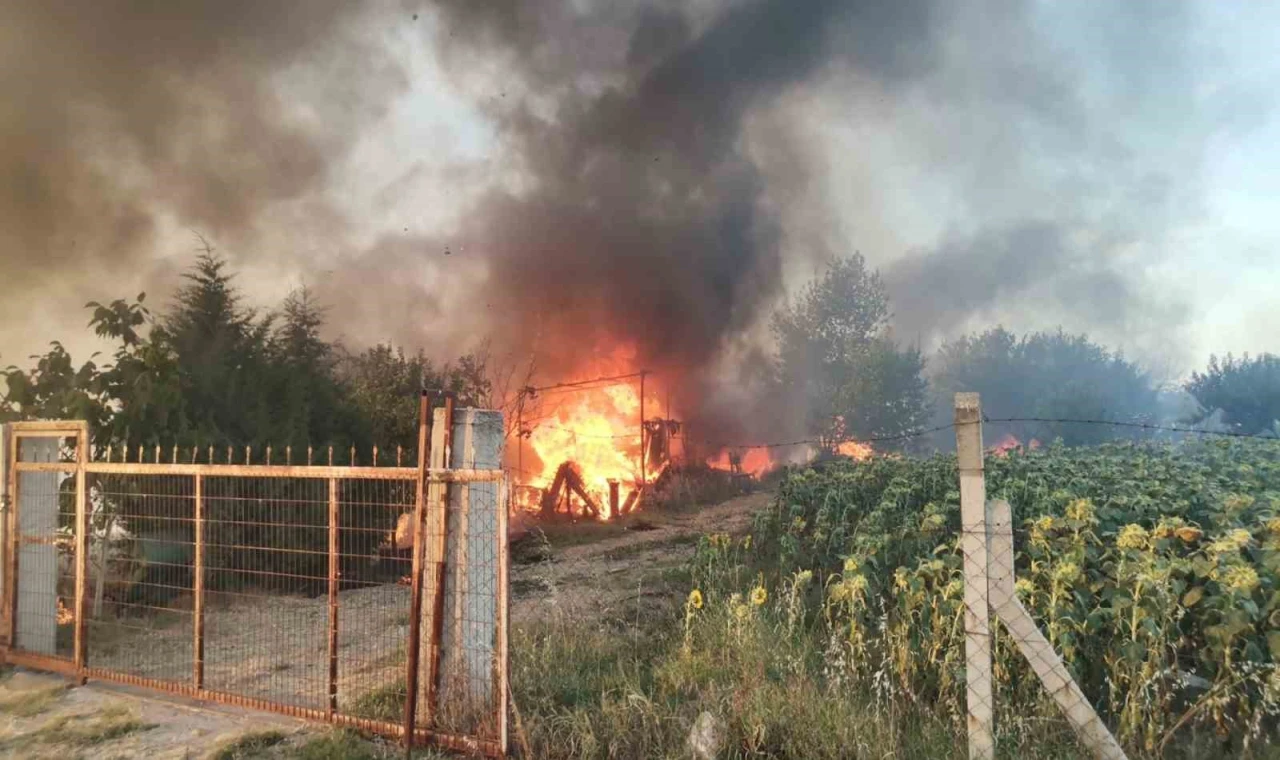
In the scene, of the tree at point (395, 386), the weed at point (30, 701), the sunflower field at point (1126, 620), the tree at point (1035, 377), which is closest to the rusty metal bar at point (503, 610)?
the sunflower field at point (1126, 620)

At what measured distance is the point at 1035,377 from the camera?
4659 cm

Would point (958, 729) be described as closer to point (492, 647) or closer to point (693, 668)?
point (693, 668)

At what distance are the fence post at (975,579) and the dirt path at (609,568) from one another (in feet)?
8.38

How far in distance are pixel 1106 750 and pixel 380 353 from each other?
16083mm

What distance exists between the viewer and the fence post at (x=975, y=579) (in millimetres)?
3568

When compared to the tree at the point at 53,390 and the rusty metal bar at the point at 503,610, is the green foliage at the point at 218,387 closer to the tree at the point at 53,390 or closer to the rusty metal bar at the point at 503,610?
the tree at the point at 53,390

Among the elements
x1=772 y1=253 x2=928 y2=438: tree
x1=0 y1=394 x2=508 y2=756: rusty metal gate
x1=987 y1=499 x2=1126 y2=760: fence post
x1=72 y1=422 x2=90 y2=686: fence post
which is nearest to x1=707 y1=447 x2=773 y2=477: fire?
x1=772 y1=253 x2=928 y2=438: tree

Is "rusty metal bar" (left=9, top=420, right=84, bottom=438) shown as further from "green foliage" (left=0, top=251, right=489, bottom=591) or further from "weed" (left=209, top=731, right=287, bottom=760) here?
"weed" (left=209, top=731, right=287, bottom=760)

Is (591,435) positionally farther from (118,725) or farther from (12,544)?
(118,725)

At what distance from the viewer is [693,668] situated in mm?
5219

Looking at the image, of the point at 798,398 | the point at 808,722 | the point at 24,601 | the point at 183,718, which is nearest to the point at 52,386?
the point at 24,601

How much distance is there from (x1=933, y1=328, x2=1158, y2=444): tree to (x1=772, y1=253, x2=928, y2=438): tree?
18.1 feet

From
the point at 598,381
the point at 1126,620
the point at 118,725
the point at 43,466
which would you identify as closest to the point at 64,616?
the point at 43,466

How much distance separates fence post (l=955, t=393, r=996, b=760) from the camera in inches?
140
